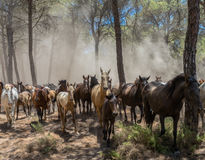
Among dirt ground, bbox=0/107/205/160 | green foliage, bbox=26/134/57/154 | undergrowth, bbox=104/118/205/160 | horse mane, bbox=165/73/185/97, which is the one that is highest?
horse mane, bbox=165/73/185/97

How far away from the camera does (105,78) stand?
7.64 meters

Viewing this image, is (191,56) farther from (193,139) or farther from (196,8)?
(193,139)

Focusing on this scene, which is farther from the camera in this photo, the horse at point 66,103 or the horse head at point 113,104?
the horse at point 66,103

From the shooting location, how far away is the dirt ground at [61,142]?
5992 mm

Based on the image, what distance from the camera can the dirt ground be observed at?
5.99 m

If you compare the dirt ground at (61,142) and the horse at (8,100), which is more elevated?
the horse at (8,100)

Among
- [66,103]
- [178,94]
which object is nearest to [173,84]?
[178,94]

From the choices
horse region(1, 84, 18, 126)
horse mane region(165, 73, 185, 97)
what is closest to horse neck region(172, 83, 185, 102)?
horse mane region(165, 73, 185, 97)

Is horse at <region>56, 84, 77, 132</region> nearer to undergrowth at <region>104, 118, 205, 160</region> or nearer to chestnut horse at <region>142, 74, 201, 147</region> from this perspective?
undergrowth at <region>104, 118, 205, 160</region>

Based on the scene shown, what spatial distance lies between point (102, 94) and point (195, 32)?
4182 millimetres

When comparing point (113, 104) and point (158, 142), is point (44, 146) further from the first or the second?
point (158, 142)

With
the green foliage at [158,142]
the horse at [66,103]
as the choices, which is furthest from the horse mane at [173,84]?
the horse at [66,103]

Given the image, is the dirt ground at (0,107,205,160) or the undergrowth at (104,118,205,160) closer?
the undergrowth at (104,118,205,160)

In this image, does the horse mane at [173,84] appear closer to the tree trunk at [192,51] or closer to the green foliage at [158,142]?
the tree trunk at [192,51]
